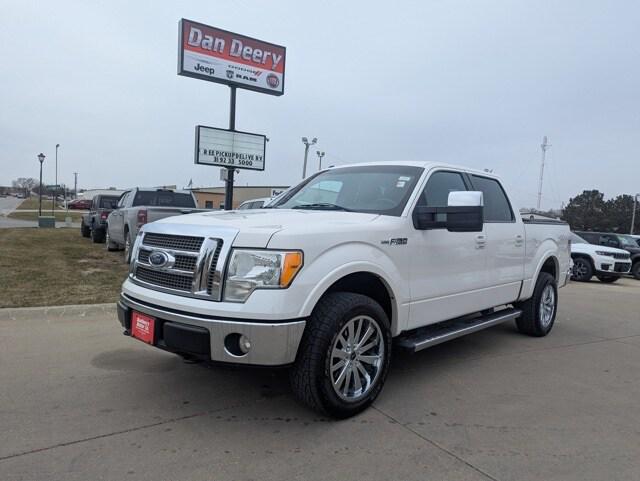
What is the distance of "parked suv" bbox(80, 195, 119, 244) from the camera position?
14.8 meters

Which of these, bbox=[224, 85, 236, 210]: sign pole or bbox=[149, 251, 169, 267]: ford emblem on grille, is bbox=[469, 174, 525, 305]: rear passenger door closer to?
bbox=[149, 251, 169, 267]: ford emblem on grille

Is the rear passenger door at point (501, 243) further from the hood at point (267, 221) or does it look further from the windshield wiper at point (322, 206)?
the hood at point (267, 221)

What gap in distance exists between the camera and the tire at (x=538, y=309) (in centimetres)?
603

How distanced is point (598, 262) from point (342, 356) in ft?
48.4

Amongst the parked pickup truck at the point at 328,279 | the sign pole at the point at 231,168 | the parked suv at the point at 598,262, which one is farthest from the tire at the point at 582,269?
the parked pickup truck at the point at 328,279

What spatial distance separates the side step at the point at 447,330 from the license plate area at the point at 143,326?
1.89 meters

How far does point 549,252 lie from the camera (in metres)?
6.27

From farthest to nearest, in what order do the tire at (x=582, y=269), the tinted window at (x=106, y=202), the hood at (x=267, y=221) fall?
the tinted window at (x=106, y=202)
the tire at (x=582, y=269)
the hood at (x=267, y=221)

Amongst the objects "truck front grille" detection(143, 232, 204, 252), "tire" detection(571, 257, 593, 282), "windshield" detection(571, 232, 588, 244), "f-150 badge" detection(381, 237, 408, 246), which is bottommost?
"tire" detection(571, 257, 593, 282)

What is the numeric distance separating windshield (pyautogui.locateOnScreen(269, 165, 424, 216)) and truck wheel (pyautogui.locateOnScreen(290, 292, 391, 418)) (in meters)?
0.95

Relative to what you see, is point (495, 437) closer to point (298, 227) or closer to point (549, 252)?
point (298, 227)

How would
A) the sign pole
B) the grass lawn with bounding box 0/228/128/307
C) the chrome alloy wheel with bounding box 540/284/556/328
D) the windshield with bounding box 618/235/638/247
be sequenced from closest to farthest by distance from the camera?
the chrome alloy wheel with bounding box 540/284/556/328 → the grass lawn with bounding box 0/228/128/307 → the sign pole → the windshield with bounding box 618/235/638/247

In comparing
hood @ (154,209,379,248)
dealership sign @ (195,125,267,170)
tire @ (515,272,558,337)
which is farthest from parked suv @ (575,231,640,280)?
hood @ (154,209,379,248)

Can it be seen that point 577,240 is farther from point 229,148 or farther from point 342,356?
point 342,356
